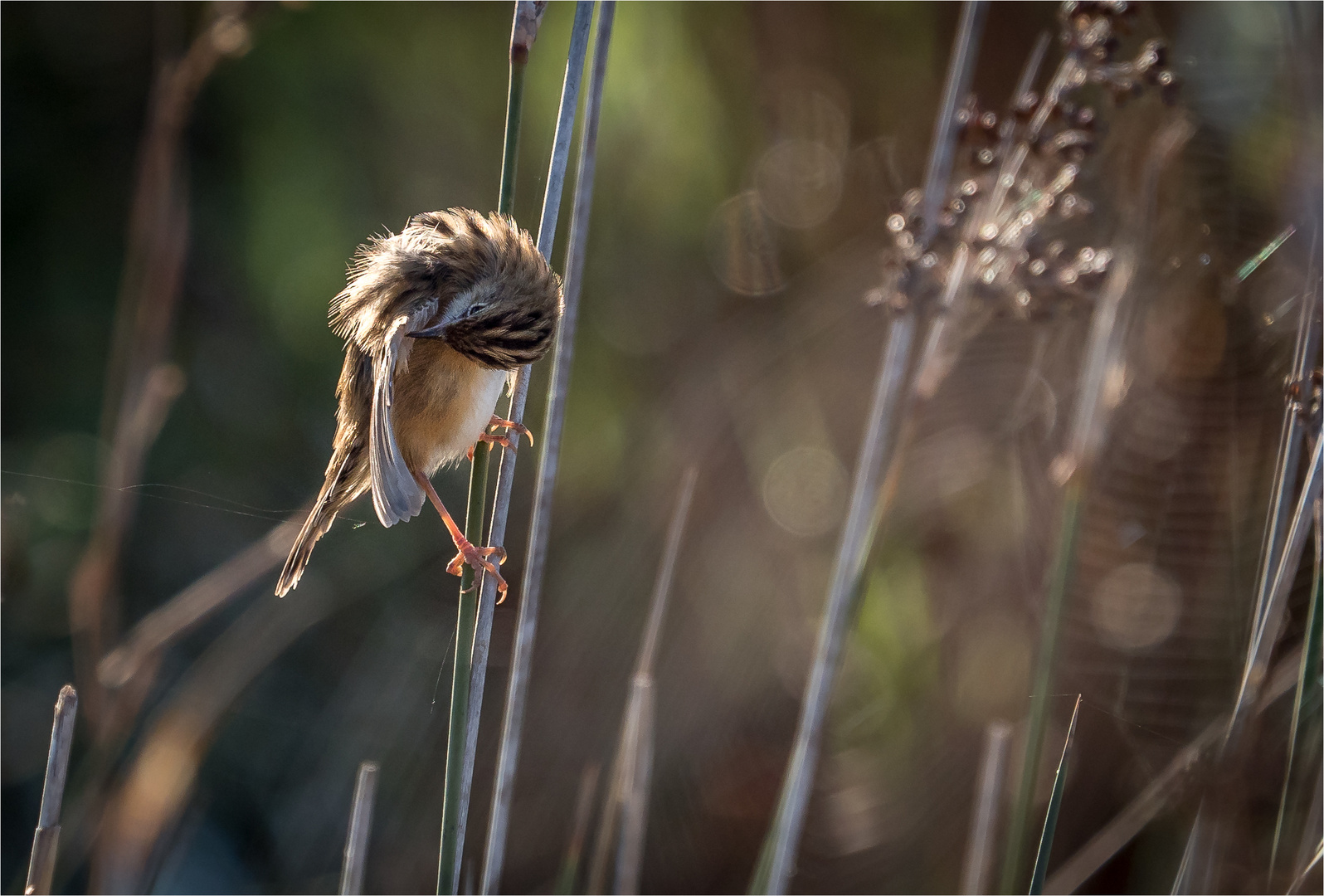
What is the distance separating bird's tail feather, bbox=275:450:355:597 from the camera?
1.64 meters

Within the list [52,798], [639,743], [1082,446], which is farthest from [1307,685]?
[52,798]

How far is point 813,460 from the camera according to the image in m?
3.03

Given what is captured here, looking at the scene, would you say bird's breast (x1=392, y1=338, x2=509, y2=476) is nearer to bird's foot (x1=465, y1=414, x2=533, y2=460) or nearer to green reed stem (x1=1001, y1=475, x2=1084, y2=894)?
bird's foot (x1=465, y1=414, x2=533, y2=460)

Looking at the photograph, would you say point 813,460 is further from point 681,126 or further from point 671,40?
point 671,40

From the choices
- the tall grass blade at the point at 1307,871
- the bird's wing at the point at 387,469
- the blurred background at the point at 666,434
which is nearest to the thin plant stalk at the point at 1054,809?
the tall grass blade at the point at 1307,871

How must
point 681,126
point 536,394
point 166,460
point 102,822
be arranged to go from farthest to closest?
point 681,126, point 166,460, point 536,394, point 102,822

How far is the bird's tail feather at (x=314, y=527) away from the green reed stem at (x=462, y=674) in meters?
0.53

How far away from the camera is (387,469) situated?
42.5 inches

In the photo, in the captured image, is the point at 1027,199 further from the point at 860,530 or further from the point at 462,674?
Result: the point at 462,674

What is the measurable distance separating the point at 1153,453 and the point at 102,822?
2.82 meters

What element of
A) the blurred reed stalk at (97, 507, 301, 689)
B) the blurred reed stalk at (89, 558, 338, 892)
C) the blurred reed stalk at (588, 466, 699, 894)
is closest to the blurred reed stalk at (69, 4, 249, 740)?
the blurred reed stalk at (97, 507, 301, 689)

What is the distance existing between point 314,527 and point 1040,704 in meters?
1.24

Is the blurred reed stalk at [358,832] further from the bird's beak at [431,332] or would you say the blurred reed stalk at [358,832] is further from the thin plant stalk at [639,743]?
the bird's beak at [431,332]

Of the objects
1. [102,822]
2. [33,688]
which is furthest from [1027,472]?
[33,688]
